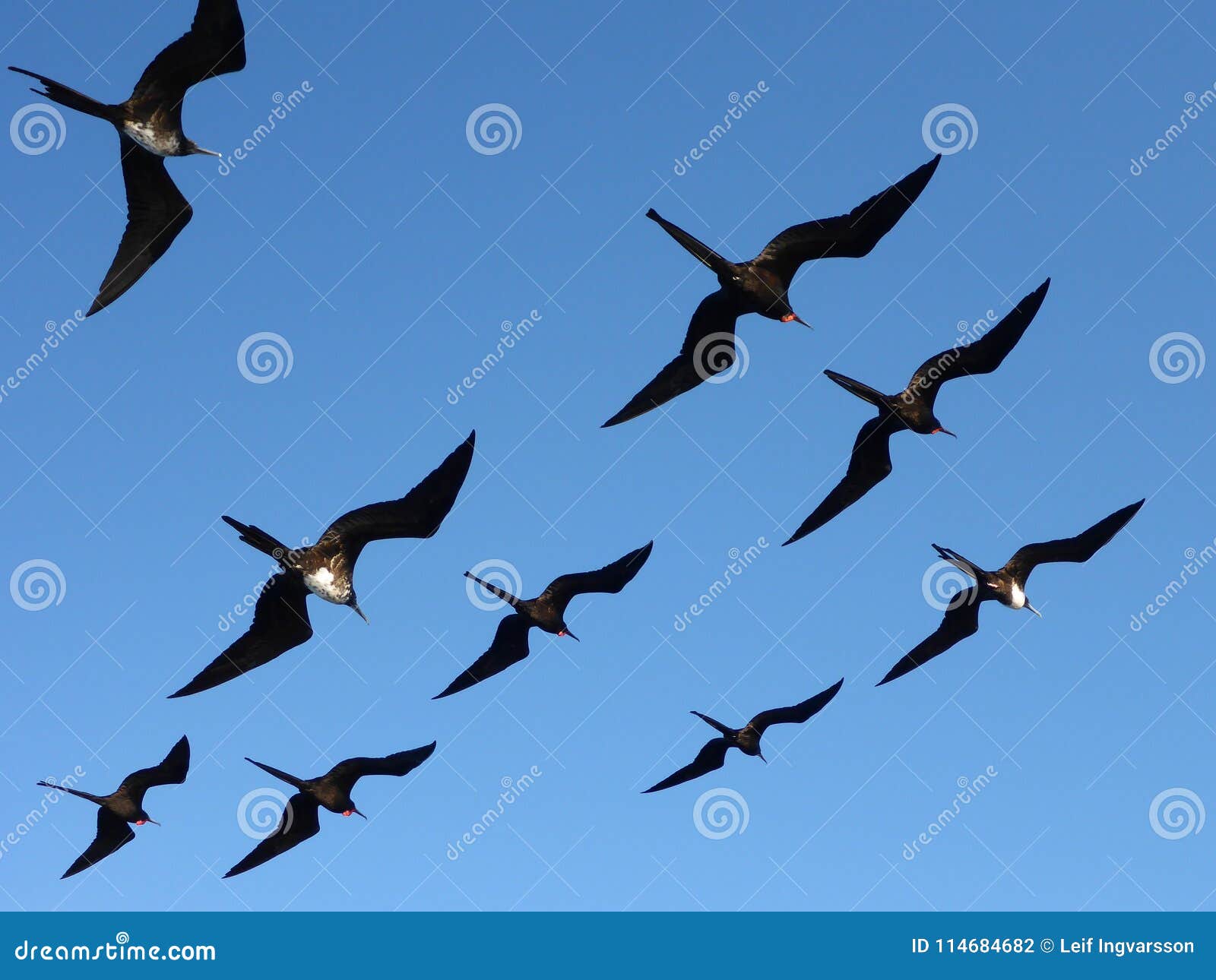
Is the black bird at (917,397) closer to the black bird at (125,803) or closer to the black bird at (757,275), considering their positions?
the black bird at (757,275)

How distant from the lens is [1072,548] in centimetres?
3219

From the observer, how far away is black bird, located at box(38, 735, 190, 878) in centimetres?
3203

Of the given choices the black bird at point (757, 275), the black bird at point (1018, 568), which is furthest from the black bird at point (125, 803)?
the black bird at point (1018, 568)

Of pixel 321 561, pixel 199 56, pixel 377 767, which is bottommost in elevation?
pixel 377 767

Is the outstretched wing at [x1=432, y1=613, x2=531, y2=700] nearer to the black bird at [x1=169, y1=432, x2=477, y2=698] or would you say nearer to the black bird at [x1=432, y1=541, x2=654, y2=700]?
the black bird at [x1=432, y1=541, x2=654, y2=700]

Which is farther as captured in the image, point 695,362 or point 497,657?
point 497,657

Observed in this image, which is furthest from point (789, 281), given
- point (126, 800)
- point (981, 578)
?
point (126, 800)

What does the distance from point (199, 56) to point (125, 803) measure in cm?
1607

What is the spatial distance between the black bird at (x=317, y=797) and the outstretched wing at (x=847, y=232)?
11.9 m

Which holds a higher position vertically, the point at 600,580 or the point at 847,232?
the point at 847,232

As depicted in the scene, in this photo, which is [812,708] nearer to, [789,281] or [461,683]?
[461,683]

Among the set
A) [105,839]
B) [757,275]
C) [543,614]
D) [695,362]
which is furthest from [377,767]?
[757,275]

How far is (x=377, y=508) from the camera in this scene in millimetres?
26484

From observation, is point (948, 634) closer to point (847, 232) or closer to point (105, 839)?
point (847, 232)
